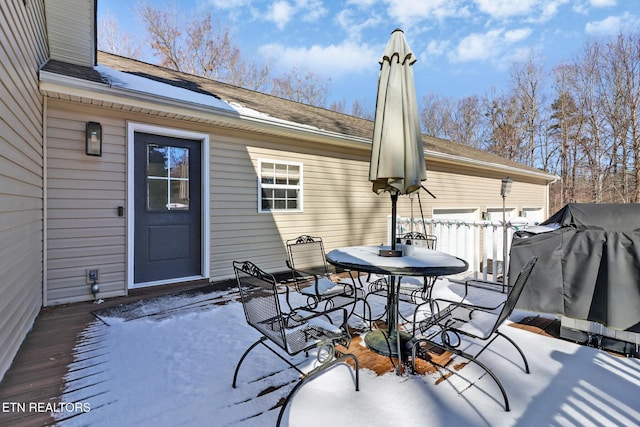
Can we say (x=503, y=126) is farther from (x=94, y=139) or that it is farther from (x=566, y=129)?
(x=94, y=139)

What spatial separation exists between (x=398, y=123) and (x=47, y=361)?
313 cm

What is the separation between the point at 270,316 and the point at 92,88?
3.32 meters

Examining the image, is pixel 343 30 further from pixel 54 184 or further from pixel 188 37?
pixel 54 184

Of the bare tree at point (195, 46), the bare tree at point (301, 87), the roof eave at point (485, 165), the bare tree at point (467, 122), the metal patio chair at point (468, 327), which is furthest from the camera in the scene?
the bare tree at point (467, 122)

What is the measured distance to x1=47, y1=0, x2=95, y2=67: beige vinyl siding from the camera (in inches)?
173

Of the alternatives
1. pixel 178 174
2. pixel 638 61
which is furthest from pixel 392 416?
pixel 638 61

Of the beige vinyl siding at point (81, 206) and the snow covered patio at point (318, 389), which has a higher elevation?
the beige vinyl siding at point (81, 206)

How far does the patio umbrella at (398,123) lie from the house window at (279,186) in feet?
10.2

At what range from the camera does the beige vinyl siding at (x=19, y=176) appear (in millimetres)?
2121

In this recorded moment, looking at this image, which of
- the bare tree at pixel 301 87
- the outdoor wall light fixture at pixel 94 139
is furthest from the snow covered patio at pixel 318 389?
the bare tree at pixel 301 87

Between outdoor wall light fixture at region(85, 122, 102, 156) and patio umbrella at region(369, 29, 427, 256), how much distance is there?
3359mm

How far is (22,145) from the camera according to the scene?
8.62 feet

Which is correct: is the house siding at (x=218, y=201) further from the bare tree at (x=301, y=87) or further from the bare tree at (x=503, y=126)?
the bare tree at (x=503, y=126)
